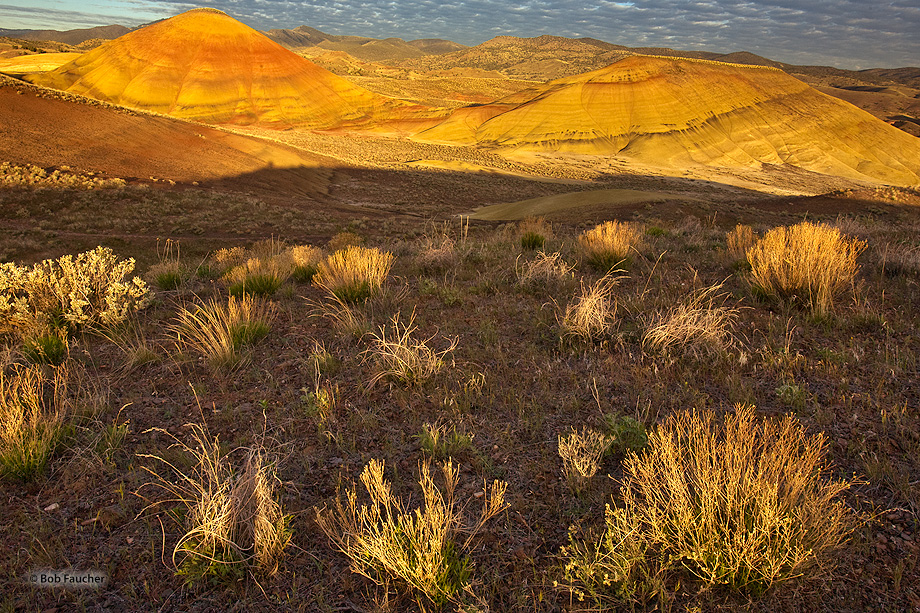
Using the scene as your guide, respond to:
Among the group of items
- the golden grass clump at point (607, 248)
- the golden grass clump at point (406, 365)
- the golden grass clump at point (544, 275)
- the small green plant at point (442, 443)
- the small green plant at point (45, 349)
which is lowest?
the small green plant at point (45, 349)

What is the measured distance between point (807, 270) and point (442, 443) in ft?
14.2

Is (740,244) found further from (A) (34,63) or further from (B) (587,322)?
(A) (34,63)

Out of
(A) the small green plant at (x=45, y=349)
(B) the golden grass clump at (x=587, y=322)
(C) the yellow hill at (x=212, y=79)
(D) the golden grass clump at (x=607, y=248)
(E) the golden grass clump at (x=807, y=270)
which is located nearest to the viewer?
(A) the small green plant at (x=45, y=349)

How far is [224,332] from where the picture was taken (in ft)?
13.9

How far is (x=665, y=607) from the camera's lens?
2.02 meters

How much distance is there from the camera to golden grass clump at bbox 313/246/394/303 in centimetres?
557

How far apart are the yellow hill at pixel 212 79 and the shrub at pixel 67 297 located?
75845 millimetres

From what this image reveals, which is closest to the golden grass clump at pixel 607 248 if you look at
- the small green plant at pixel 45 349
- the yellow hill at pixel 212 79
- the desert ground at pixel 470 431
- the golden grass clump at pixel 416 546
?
the desert ground at pixel 470 431

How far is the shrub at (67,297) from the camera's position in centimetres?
456

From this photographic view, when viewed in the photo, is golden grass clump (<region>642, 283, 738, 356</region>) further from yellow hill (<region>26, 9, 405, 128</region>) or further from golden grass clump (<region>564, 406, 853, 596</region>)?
yellow hill (<region>26, 9, 405, 128</region>)

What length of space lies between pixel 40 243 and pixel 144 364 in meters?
13.8

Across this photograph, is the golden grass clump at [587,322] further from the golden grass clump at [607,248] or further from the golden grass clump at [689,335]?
the golden grass clump at [607,248]

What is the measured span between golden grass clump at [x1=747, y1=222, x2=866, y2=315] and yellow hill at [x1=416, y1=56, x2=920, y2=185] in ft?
201

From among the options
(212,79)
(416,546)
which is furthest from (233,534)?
(212,79)
